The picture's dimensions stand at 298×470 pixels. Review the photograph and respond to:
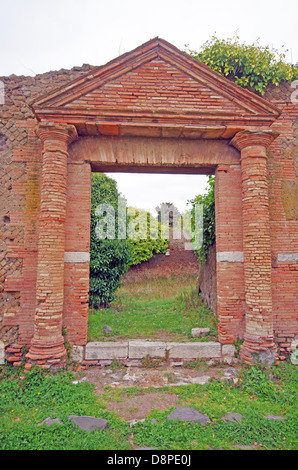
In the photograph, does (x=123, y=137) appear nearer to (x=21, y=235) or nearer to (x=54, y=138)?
(x=54, y=138)

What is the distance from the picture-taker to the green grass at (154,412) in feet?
11.2

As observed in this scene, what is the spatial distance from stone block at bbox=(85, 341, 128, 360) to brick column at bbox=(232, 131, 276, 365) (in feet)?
7.98

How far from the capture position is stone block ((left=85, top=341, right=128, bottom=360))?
18.9ft

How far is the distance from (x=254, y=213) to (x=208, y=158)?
5.34 ft

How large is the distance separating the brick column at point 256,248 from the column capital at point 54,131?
3529 mm

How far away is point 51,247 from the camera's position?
17.9 ft

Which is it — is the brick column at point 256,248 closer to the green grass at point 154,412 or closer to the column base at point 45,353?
the green grass at point 154,412

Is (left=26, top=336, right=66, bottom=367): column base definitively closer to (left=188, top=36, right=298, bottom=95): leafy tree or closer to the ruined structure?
the ruined structure

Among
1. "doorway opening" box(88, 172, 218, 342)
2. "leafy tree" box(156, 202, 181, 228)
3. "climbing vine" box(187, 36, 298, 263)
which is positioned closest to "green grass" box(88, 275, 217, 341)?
"doorway opening" box(88, 172, 218, 342)

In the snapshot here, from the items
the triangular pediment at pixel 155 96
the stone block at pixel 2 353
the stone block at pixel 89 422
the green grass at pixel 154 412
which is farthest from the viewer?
the triangular pediment at pixel 155 96

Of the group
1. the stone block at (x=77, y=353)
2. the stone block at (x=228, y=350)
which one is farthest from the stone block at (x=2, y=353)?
the stone block at (x=228, y=350)

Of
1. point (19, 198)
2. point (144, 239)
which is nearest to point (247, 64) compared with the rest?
point (19, 198)

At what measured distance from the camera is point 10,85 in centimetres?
636

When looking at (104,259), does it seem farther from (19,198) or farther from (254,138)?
(254,138)
